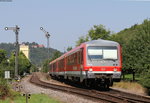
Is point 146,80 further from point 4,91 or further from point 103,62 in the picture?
point 4,91

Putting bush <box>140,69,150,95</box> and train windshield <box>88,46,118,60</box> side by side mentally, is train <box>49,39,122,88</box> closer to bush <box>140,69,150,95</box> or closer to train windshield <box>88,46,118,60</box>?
train windshield <box>88,46,118,60</box>

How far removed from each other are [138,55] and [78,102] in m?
20.7

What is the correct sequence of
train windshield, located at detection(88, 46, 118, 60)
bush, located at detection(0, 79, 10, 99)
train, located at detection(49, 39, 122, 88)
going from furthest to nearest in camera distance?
train windshield, located at detection(88, 46, 118, 60) < train, located at detection(49, 39, 122, 88) < bush, located at detection(0, 79, 10, 99)

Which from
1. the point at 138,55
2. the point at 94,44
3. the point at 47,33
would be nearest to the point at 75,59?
the point at 94,44

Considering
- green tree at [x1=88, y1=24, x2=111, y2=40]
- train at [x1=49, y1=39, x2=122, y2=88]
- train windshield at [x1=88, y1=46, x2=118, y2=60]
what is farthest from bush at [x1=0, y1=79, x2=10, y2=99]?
green tree at [x1=88, y1=24, x2=111, y2=40]

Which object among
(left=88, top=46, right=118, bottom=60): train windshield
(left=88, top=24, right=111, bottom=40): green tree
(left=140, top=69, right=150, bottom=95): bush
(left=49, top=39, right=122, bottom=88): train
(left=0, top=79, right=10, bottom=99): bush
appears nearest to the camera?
(left=0, top=79, right=10, bottom=99): bush

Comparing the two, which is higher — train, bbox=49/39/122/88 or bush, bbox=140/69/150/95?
train, bbox=49/39/122/88

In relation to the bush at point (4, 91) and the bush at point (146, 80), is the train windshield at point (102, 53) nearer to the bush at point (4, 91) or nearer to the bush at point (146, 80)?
the bush at point (146, 80)

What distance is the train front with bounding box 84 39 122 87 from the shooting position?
22016 mm

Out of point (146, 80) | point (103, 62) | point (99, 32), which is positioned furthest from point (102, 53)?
point (99, 32)

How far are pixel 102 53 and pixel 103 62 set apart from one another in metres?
0.66

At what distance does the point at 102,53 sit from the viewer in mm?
22422

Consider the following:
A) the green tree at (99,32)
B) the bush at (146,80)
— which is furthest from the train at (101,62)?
the green tree at (99,32)

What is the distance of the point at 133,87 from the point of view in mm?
25375
